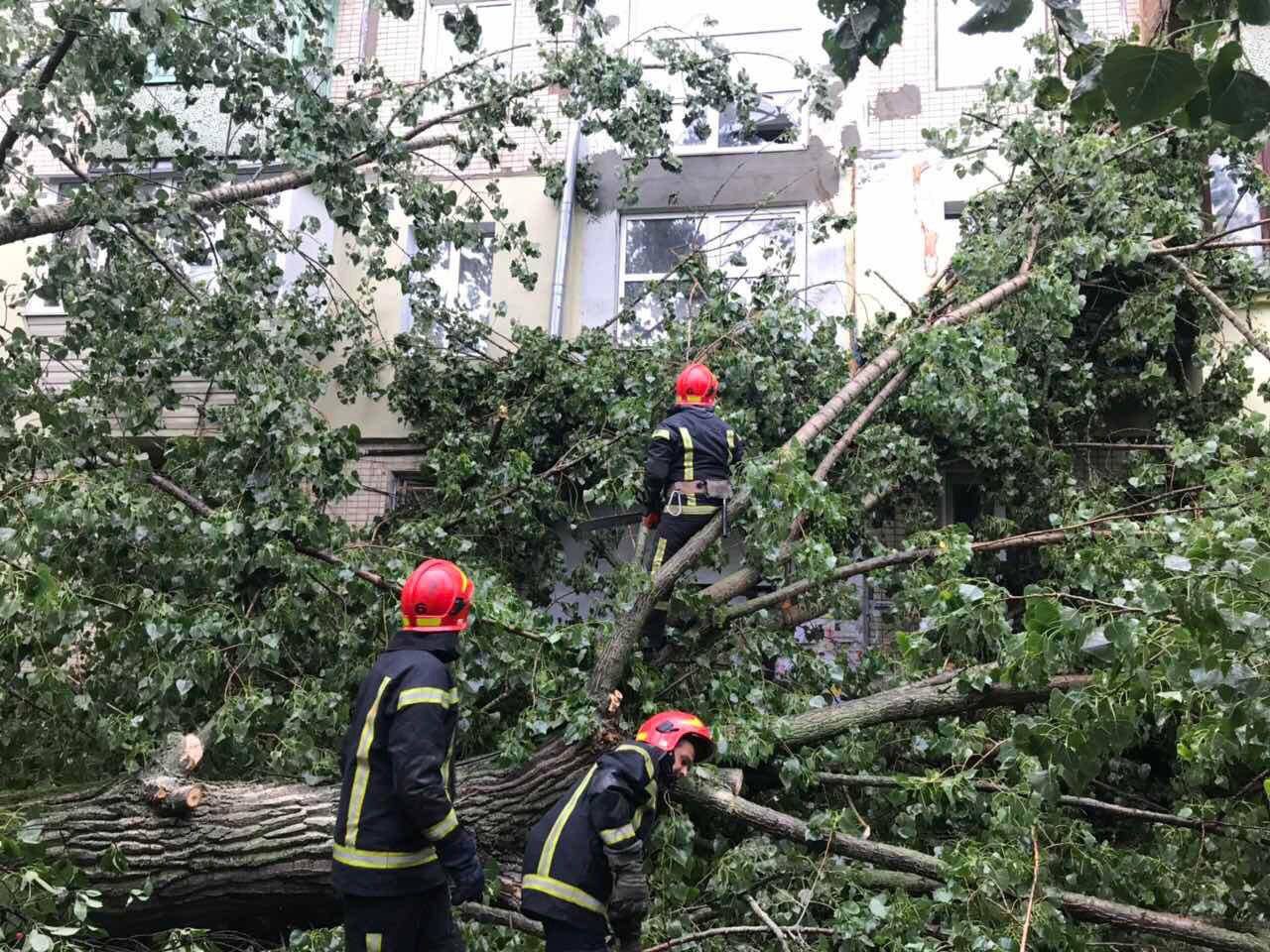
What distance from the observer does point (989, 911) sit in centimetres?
406

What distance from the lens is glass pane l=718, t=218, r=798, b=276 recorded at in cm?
835

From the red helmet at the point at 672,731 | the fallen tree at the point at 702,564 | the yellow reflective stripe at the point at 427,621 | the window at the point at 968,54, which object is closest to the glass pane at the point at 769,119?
the window at the point at 968,54

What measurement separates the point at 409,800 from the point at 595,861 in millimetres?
762

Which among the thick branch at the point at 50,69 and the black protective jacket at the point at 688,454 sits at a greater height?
the thick branch at the point at 50,69

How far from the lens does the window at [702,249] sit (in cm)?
848

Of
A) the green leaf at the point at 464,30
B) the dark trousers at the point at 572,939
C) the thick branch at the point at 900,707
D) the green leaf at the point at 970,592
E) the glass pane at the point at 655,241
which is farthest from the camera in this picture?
the glass pane at the point at 655,241

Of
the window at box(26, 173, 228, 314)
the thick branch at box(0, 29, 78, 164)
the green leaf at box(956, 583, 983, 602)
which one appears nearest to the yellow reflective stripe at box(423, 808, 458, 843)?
the green leaf at box(956, 583, 983, 602)

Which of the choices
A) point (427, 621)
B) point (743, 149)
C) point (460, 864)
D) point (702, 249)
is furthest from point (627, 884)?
point (743, 149)

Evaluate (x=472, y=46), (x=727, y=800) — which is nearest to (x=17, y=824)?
(x=727, y=800)

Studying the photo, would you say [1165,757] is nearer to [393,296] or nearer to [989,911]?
[989,911]

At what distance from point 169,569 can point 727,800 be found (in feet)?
9.61

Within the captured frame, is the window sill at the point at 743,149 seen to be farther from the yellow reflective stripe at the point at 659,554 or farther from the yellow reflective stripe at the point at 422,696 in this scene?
the yellow reflective stripe at the point at 422,696

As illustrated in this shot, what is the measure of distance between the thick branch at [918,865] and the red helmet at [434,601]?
1.36m

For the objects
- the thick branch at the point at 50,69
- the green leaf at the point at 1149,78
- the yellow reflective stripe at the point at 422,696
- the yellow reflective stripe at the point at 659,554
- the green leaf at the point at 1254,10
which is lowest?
the yellow reflective stripe at the point at 422,696
